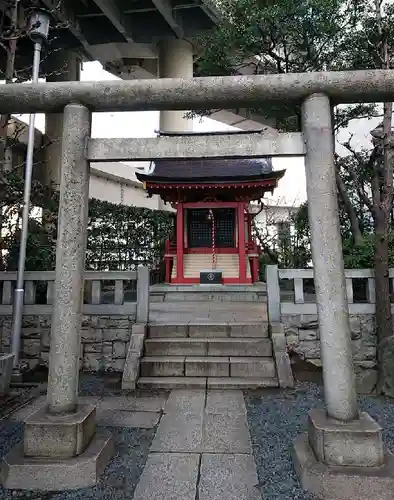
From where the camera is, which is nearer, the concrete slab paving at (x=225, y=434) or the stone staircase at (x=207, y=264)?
the concrete slab paving at (x=225, y=434)

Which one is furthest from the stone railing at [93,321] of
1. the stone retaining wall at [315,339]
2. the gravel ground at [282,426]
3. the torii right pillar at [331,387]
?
the torii right pillar at [331,387]

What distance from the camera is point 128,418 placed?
4195 mm

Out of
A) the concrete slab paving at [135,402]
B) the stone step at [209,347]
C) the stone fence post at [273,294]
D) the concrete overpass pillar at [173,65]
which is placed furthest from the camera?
the concrete overpass pillar at [173,65]

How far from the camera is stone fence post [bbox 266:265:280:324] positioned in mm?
6355

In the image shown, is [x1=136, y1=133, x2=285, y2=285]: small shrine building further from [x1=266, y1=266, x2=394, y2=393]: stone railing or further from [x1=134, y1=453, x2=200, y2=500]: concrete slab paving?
[x1=134, y1=453, x2=200, y2=500]: concrete slab paving

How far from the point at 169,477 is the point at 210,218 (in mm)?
10927

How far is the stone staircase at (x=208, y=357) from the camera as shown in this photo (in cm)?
528

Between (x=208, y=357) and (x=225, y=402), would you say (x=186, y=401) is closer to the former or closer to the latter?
(x=225, y=402)

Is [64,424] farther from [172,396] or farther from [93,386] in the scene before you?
[93,386]

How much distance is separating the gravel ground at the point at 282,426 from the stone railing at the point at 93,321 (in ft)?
8.61

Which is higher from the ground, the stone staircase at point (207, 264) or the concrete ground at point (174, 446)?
the stone staircase at point (207, 264)

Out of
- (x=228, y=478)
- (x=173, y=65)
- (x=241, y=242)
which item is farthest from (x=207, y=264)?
(x=173, y=65)

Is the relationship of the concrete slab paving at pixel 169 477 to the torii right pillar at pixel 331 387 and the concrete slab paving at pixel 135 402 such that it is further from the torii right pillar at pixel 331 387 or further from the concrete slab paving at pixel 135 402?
the concrete slab paving at pixel 135 402

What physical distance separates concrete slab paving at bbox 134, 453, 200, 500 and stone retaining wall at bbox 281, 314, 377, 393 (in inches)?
145
